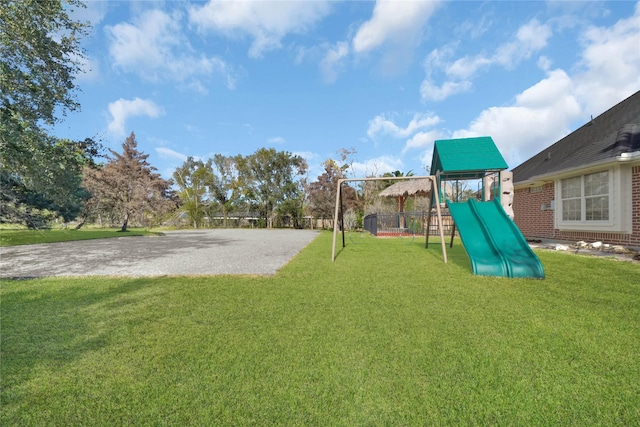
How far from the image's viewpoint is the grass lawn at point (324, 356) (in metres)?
1.66

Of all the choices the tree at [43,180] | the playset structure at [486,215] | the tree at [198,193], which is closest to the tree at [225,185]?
the tree at [198,193]

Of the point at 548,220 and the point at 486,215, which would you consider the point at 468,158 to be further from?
the point at 548,220

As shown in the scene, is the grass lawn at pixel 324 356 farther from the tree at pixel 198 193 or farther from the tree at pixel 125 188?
the tree at pixel 198 193

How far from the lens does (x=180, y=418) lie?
1.61 meters

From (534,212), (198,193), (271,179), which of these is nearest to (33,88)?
(534,212)

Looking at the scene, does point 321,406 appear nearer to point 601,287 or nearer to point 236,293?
point 236,293

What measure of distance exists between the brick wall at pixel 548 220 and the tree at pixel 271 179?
21832 mm

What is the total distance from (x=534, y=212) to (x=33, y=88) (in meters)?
18.1

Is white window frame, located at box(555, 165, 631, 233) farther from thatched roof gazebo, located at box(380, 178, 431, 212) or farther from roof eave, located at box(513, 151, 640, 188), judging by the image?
thatched roof gazebo, located at box(380, 178, 431, 212)

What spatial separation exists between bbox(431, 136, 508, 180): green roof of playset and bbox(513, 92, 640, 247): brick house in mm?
3238

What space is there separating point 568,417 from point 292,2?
466 inches

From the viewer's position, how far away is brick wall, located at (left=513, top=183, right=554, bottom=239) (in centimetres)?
1167

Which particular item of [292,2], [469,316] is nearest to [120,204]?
[292,2]

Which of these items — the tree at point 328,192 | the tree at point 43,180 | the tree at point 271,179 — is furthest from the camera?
the tree at point 271,179
